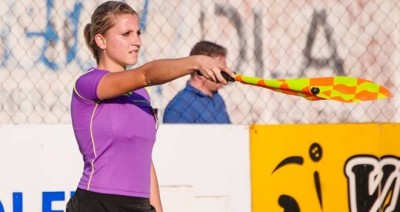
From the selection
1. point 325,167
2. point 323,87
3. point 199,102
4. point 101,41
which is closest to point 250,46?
point 199,102

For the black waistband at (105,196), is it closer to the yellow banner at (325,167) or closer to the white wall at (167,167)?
the white wall at (167,167)

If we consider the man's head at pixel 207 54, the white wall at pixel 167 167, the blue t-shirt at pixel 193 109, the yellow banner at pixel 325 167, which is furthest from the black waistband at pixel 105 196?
the man's head at pixel 207 54

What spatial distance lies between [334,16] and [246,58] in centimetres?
79

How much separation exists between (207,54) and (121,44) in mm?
2610

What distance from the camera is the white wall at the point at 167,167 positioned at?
19.2 ft

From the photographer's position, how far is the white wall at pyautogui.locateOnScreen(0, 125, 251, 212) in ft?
19.2

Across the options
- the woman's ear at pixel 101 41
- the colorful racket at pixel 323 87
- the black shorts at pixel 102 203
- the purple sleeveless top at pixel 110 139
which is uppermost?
the woman's ear at pixel 101 41

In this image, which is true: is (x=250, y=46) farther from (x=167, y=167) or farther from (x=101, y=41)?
(x=101, y=41)

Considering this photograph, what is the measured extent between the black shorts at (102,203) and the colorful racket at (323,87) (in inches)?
31.1

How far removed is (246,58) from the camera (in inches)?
319

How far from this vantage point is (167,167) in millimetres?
6066

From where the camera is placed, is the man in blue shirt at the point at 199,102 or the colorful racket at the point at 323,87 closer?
the colorful racket at the point at 323,87

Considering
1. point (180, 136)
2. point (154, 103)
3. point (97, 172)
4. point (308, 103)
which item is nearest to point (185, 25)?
point (154, 103)

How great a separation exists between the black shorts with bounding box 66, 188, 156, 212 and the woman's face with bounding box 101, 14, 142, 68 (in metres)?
0.53
